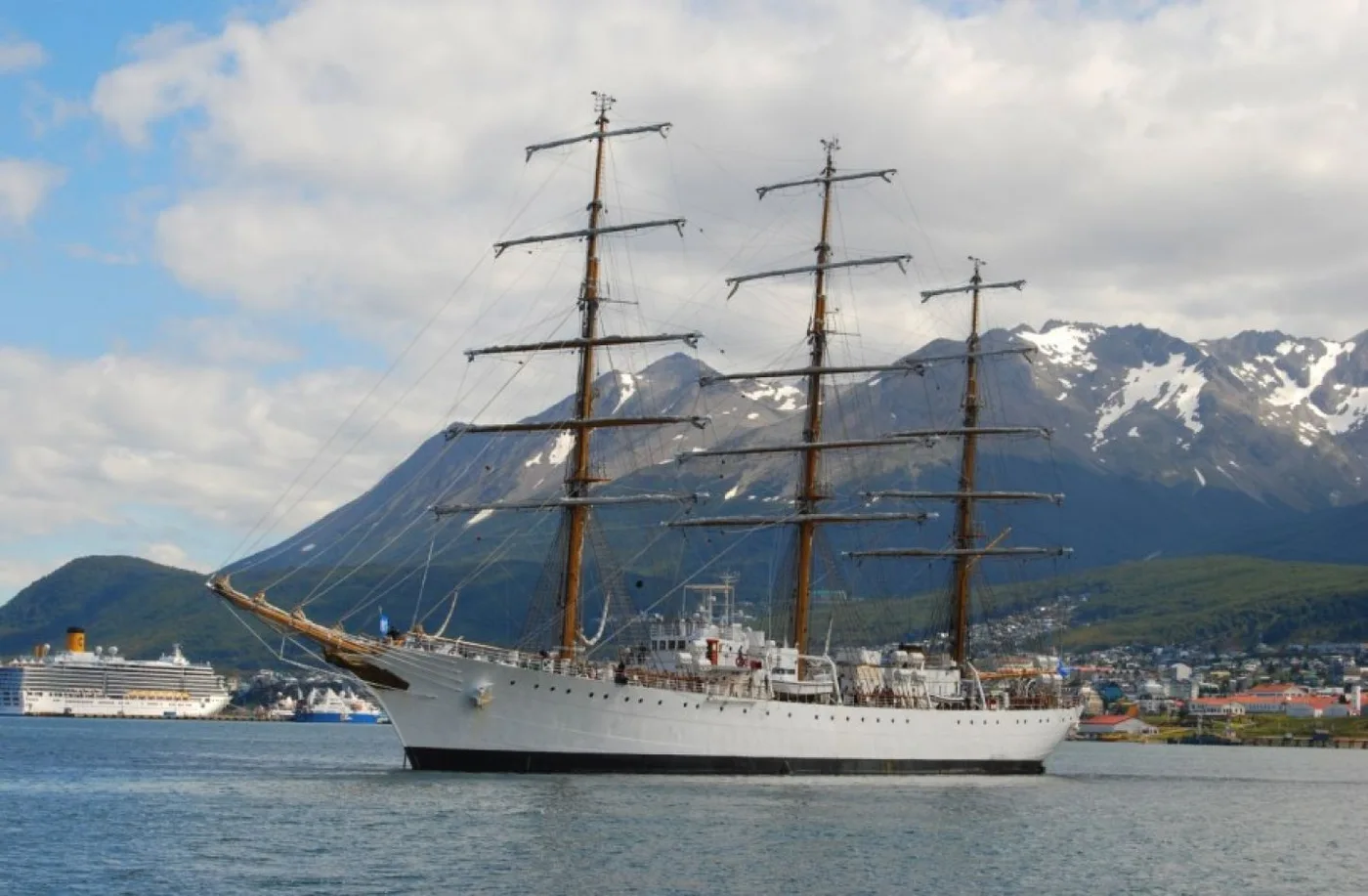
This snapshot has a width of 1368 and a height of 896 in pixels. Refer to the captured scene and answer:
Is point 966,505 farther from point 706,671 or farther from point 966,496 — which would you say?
point 706,671

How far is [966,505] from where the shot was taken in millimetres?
97312

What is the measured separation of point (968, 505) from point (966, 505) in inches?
6.0

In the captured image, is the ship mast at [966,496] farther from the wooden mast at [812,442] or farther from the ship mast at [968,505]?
the wooden mast at [812,442]

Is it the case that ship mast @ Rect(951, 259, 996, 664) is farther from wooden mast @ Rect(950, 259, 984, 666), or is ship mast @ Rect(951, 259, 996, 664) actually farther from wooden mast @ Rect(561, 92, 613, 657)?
wooden mast @ Rect(561, 92, 613, 657)

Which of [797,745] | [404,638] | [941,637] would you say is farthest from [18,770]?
[941,637]

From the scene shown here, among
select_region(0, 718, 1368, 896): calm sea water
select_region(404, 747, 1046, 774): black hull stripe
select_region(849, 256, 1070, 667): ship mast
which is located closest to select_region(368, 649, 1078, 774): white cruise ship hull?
select_region(404, 747, 1046, 774): black hull stripe

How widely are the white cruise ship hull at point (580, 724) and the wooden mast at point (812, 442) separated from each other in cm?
759

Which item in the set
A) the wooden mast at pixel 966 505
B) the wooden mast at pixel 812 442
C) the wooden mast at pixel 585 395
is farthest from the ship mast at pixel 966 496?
the wooden mast at pixel 585 395

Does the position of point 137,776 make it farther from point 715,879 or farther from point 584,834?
point 715,879

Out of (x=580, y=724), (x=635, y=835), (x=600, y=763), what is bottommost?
(x=635, y=835)

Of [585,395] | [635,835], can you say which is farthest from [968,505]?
[635,835]

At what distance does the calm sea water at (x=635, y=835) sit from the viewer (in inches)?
1688

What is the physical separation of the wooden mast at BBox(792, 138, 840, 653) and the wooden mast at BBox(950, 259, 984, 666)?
473 inches

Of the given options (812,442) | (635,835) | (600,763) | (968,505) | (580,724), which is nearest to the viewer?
(635,835)
